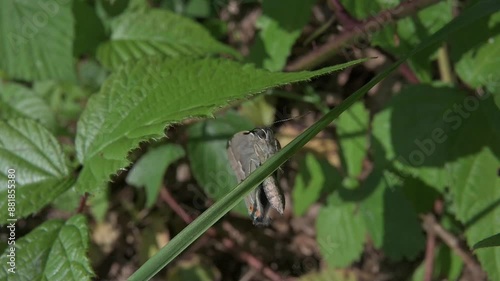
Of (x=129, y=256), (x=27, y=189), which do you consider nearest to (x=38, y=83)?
(x=129, y=256)

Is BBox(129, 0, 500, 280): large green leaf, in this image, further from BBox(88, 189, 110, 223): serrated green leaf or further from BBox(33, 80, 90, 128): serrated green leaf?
BBox(33, 80, 90, 128): serrated green leaf

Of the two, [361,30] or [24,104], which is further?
[24,104]

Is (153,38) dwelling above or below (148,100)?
above

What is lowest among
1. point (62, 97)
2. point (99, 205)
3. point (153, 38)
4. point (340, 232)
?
point (340, 232)

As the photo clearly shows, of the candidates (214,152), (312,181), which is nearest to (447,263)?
(312,181)

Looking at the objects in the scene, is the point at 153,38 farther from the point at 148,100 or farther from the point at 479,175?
the point at 479,175
